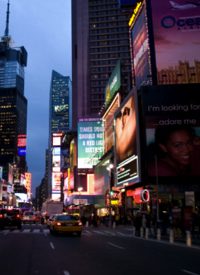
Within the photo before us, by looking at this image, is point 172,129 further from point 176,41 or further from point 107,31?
point 107,31

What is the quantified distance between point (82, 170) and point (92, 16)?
210ft

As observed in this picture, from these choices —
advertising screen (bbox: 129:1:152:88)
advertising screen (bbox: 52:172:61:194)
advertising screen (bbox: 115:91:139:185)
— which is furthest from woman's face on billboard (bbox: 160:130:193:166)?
advertising screen (bbox: 52:172:61:194)

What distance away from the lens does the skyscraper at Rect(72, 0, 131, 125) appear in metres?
148

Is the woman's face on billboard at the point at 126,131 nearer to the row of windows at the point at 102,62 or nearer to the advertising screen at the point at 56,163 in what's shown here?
the row of windows at the point at 102,62

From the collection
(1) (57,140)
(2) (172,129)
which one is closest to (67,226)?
(2) (172,129)

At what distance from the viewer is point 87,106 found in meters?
147

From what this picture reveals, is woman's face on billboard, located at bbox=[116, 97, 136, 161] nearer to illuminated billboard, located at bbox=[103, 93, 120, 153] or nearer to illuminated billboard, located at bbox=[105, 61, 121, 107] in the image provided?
illuminated billboard, located at bbox=[105, 61, 121, 107]

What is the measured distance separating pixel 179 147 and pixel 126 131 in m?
10.8

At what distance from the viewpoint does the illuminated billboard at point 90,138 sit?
10662 cm

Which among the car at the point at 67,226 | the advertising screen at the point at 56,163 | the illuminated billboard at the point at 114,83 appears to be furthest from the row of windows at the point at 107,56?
the car at the point at 67,226

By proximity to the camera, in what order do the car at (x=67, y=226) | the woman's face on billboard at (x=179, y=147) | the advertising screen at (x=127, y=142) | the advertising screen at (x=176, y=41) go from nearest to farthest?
the car at (x=67, y=226), the woman's face on billboard at (x=179, y=147), the advertising screen at (x=127, y=142), the advertising screen at (x=176, y=41)

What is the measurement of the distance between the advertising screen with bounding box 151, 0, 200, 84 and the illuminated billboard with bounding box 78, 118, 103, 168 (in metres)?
41.0

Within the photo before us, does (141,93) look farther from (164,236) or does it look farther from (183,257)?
(183,257)

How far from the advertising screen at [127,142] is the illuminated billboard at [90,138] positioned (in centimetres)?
3289
